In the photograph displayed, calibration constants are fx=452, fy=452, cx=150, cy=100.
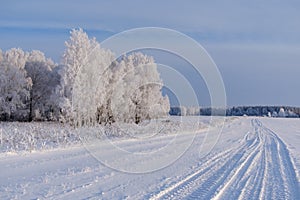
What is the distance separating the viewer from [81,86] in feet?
140

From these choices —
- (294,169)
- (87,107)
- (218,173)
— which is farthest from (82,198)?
(87,107)

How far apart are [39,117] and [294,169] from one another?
154 ft

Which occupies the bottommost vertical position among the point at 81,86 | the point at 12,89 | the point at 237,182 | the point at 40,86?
the point at 237,182

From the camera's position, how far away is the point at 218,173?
1336cm

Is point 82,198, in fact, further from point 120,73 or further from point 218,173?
point 120,73

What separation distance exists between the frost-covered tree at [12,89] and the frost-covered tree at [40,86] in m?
1.94

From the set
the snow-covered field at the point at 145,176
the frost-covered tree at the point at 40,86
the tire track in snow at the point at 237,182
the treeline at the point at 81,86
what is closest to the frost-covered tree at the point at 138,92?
the treeline at the point at 81,86

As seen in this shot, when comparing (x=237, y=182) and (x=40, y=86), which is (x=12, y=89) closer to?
(x=40, y=86)

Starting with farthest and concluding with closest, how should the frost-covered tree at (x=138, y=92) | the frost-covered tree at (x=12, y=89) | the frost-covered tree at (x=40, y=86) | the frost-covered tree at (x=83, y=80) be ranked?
the frost-covered tree at (x=40, y=86)
the frost-covered tree at (x=12, y=89)
the frost-covered tree at (x=138, y=92)
the frost-covered tree at (x=83, y=80)

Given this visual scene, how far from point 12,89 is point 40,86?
22.0 ft

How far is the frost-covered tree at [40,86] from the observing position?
2303 inches

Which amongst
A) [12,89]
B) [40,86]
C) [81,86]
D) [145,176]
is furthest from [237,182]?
[40,86]

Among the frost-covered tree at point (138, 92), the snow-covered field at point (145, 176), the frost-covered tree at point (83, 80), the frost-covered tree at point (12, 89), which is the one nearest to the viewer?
the snow-covered field at point (145, 176)

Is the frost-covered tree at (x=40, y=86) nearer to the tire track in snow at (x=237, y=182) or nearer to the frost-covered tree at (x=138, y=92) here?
the frost-covered tree at (x=138, y=92)
